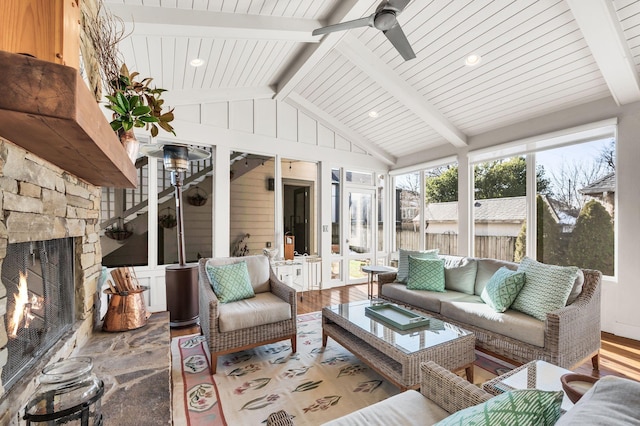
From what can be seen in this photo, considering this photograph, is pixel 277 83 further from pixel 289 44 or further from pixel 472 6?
pixel 472 6

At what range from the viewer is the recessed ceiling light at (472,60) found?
3.41m

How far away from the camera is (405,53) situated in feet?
8.66

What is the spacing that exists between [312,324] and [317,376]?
48.5 inches

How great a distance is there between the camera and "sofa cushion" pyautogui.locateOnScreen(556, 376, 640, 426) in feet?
2.19

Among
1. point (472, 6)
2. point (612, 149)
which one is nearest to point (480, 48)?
point (472, 6)

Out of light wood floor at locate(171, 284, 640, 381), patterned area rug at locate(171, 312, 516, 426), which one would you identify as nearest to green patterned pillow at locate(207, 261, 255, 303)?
patterned area rug at locate(171, 312, 516, 426)

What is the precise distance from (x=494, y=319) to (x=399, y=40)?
8.07ft

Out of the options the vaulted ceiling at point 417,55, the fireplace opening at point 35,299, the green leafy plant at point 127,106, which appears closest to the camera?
the fireplace opening at point 35,299

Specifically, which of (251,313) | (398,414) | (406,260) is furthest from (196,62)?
(398,414)

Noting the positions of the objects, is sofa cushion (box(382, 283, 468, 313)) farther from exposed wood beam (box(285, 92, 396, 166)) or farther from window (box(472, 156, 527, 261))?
exposed wood beam (box(285, 92, 396, 166))

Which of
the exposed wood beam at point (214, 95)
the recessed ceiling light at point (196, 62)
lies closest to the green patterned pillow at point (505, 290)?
the recessed ceiling light at point (196, 62)

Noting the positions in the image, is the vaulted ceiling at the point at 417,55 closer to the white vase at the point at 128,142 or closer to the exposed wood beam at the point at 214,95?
the exposed wood beam at the point at 214,95

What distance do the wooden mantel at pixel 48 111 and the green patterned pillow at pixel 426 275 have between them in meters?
3.19

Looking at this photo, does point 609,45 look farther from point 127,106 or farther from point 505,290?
point 127,106
